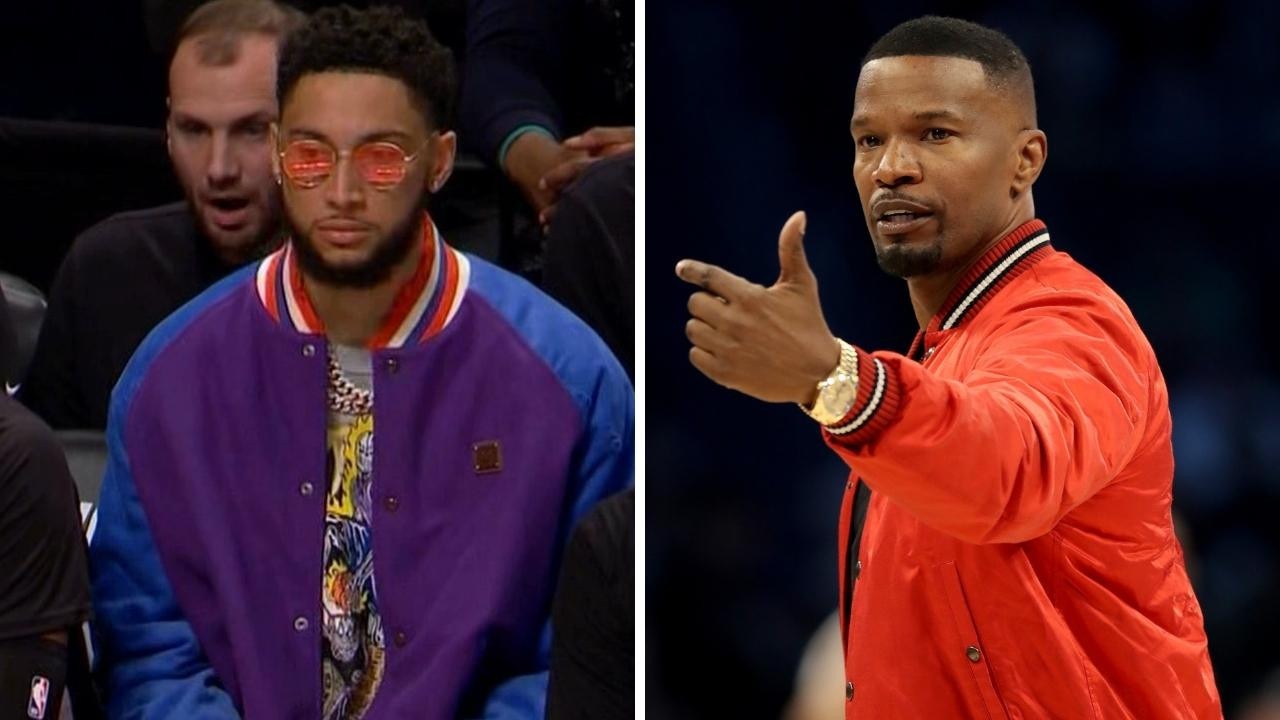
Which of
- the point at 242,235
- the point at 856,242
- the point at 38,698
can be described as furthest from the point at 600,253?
the point at 38,698

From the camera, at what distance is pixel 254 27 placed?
2.20 m

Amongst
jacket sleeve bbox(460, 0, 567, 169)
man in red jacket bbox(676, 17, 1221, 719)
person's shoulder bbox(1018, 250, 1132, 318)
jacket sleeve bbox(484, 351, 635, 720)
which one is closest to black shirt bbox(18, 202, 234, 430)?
jacket sleeve bbox(460, 0, 567, 169)

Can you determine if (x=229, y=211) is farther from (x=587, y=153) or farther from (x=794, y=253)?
(x=794, y=253)

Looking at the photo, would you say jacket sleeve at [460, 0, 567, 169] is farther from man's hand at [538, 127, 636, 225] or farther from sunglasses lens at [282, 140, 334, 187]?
sunglasses lens at [282, 140, 334, 187]

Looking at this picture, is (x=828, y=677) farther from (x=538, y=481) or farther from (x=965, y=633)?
(x=965, y=633)

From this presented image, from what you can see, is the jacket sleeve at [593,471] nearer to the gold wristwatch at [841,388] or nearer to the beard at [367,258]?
the beard at [367,258]

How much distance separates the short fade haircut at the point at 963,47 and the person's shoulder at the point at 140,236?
2.96 ft

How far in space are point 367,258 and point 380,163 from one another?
0.37ft

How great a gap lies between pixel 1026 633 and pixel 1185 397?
2.72 ft

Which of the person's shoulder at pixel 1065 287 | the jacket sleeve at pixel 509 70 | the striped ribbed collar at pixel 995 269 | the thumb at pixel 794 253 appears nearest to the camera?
the thumb at pixel 794 253

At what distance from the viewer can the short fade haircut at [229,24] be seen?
2.19 meters

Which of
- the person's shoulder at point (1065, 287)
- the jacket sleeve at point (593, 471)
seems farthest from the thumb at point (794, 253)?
the jacket sleeve at point (593, 471)

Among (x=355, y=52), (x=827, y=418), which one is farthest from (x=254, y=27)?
(x=827, y=418)

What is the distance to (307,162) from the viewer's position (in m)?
2.10
